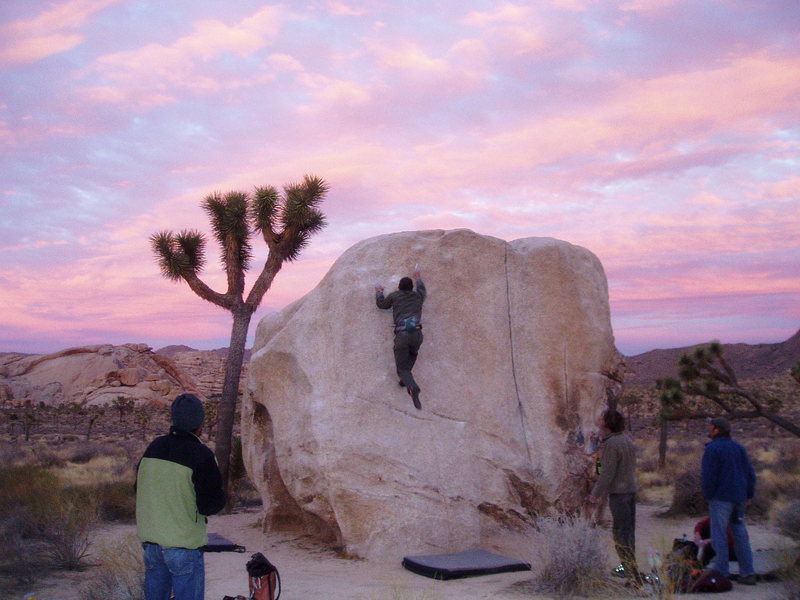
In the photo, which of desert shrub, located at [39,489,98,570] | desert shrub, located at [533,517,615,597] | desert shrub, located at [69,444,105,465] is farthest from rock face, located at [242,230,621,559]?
desert shrub, located at [69,444,105,465]

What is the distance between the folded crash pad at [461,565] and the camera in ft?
25.5

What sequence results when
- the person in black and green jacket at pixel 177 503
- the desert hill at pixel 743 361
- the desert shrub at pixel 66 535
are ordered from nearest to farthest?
the person in black and green jacket at pixel 177 503 < the desert shrub at pixel 66 535 < the desert hill at pixel 743 361

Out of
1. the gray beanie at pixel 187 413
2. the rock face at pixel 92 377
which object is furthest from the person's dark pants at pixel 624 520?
the rock face at pixel 92 377

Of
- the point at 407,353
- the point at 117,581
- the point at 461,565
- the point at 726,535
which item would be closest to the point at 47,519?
the point at 117,581

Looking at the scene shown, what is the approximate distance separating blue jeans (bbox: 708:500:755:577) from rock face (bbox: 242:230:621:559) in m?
2.97

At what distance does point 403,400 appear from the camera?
9.63m

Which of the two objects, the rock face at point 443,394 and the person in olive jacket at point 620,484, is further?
the rock face at point 443,394

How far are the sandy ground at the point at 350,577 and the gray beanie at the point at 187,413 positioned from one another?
8.27 ft

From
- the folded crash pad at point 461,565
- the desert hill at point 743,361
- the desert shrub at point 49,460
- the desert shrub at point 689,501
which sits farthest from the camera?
the desert hill at point 743,361

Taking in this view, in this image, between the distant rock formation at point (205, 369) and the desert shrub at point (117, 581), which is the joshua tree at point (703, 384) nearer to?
the desert shrub at point (117, 581)

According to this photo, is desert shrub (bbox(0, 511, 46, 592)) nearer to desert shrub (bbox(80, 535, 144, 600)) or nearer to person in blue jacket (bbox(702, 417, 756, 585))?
desert shrub (bbox(80, 535, 144, 600))

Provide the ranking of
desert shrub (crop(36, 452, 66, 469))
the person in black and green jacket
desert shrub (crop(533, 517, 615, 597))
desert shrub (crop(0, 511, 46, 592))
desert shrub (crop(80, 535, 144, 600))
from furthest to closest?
desert shrub (crop(36, 452, 66, 469)), desert shrub (crop(0, 511, 46, 592)), desert shrub (crop(80, 535, 144, 600)), desert shrub (crop(533, 517, 615, 597)), the person in black and green jacket

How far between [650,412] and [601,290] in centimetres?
3066

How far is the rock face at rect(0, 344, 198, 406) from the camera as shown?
5475 centimetres
